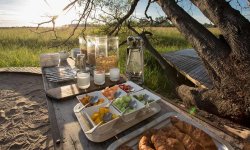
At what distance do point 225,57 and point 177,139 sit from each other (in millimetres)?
Result: 1611

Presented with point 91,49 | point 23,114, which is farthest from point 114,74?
point 23,114

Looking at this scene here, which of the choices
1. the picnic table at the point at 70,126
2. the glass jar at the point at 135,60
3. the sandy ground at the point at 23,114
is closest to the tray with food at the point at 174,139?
the picnic table at the point at 70,126

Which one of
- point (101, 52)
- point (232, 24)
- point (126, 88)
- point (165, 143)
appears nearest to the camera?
point (165, 143)

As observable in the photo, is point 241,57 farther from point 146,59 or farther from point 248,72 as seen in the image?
point 146,59

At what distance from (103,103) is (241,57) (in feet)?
5.26

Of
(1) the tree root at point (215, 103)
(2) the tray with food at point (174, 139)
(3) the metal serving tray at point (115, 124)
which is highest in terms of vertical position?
(2) the tray with food at point (174, 139)

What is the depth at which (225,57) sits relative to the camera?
2.35m

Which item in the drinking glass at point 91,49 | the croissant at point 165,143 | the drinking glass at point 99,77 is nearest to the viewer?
the croissant at point 165,143

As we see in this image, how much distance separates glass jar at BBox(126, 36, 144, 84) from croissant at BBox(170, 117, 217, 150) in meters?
0.98

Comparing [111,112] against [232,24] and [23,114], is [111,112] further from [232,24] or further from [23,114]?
[23,114]

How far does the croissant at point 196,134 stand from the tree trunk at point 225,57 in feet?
4.50

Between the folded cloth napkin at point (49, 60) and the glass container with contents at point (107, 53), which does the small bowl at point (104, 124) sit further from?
the folded cloth napkin at point (49, 60)

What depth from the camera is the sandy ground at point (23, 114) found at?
2561mm

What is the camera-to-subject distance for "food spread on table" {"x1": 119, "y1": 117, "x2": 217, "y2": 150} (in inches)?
39.8
